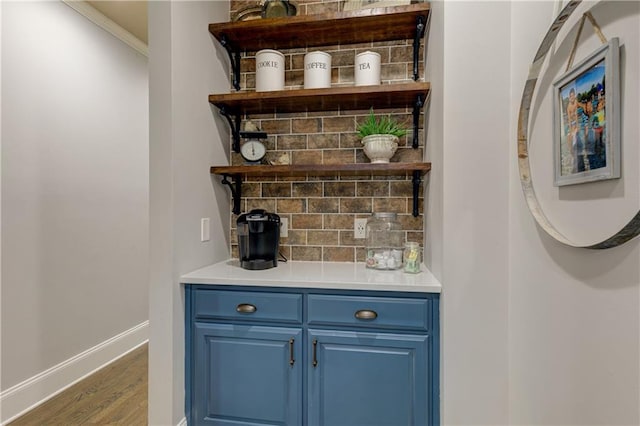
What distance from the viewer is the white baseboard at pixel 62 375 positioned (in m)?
1.85

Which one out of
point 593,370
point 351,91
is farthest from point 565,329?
point 351,91

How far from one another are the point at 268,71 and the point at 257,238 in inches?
35.4

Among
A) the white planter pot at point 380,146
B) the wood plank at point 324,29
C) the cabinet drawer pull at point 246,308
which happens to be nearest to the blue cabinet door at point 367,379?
the cabinet drawer pull at point 246,308

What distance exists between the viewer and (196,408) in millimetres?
1581

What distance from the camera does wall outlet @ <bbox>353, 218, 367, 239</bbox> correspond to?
1893 mm

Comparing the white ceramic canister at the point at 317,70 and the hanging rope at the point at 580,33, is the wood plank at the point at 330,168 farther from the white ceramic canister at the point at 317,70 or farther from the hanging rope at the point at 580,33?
the hanging rope at the point at 580,33

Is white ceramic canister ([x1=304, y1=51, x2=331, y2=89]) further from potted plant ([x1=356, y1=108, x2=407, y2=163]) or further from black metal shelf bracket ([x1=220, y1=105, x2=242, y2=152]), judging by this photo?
black metal shelf bracket ([x1=220, y1=105, x2=242, y2=152])

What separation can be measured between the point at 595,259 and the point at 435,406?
898mm

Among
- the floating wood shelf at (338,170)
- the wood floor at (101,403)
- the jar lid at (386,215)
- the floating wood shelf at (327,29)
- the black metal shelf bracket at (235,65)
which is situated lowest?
the wood floor at (101,403)

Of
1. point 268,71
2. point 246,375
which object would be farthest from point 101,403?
point 268,71

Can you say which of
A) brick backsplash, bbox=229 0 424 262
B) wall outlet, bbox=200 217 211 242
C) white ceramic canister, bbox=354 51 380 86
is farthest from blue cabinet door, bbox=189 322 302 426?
white ceramic canister, bbox=354 51 380 86

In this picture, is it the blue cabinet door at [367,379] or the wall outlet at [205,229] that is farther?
the wall outlet at [205,229]

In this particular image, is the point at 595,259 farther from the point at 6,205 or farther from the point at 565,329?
the point at 6,205

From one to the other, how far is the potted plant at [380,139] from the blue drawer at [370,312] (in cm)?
72
